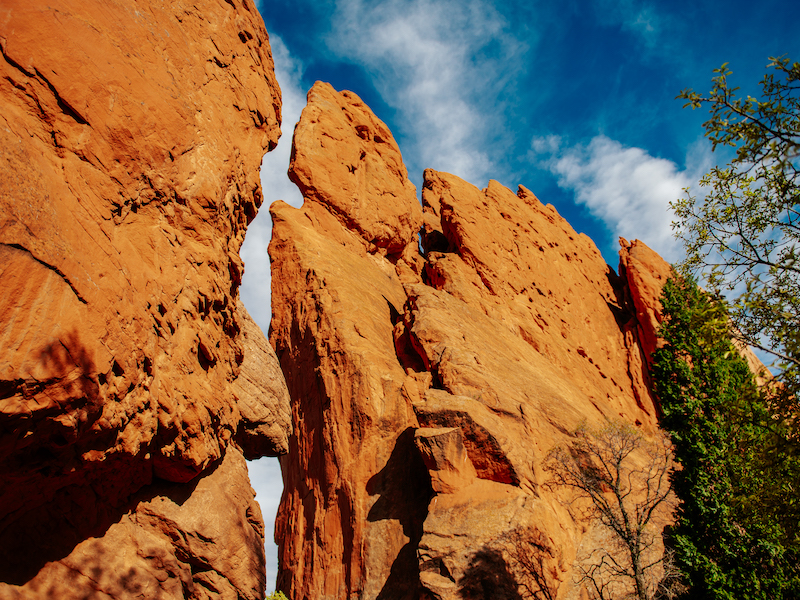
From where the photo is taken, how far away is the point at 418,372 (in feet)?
69.9

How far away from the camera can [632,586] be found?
55.9ft

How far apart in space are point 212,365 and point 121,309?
371cm

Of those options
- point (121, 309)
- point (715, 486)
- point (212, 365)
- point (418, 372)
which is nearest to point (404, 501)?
point (418, 372)

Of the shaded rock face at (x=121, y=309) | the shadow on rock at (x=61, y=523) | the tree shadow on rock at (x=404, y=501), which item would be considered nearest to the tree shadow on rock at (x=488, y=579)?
the tree shadow on rock at (x=404, y=501)

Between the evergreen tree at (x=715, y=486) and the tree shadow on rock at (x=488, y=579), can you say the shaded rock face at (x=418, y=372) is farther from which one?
the evergreen tree at (x=715, y=486)

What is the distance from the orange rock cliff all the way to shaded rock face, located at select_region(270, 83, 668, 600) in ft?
0.39

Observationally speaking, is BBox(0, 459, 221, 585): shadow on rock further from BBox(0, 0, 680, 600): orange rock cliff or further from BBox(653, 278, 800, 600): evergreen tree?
BBox(653, 278, 800, 600): evergreen tree

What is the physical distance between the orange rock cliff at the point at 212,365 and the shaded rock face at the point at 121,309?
4 centimetres

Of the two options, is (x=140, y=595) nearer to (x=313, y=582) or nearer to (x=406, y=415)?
(x=313, y=582)

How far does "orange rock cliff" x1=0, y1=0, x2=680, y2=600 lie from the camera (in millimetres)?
7094

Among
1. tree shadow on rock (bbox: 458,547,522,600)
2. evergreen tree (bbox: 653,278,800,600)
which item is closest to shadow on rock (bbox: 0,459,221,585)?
tree shadow on rock (bbox: 458,547,522,600)

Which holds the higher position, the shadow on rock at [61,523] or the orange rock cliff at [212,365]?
the orange rock cliff at [212,365]

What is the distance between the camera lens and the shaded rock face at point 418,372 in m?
15.8

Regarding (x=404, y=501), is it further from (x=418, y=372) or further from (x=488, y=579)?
(x=418, y=372)
